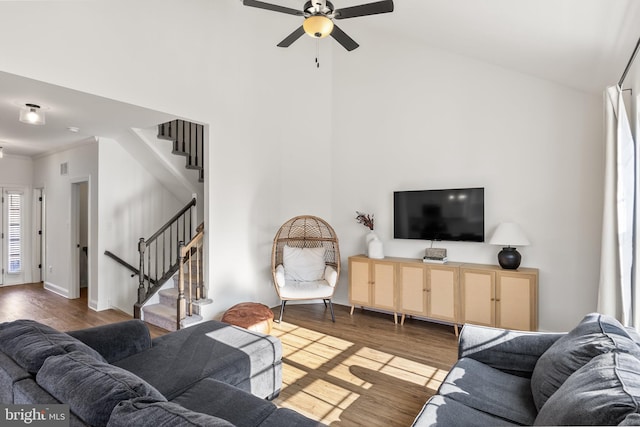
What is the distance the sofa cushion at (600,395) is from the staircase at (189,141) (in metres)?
4.74

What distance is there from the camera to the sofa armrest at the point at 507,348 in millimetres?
2002

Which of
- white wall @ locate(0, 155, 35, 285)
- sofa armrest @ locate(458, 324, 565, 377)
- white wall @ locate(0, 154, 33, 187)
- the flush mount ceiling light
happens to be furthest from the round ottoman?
white wall @ locate(0, 154, 33, 187)

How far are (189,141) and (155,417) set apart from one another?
454 centimetres

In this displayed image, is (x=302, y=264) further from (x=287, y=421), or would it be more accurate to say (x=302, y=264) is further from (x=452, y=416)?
(x=452, y=416)

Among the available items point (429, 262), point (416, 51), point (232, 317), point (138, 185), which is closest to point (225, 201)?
point (232, 317)

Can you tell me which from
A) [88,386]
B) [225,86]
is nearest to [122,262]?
[225,86]

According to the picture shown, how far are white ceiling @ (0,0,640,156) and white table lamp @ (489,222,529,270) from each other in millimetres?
1576

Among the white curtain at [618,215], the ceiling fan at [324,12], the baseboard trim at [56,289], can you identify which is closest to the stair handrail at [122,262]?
the baseboard trim at [56,289]

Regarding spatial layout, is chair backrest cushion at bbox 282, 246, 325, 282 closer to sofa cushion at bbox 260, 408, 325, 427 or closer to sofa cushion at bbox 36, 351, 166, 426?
sofa cushion at bbox 260, 408, 325, 427

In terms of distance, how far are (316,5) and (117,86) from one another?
2.03 metres

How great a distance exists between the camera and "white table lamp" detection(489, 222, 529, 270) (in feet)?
11.7

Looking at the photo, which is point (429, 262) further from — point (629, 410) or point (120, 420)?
point (120, 420)

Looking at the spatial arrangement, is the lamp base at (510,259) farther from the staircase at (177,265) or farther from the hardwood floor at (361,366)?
the staircase at (177,265)

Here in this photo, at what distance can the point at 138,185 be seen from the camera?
520cm
